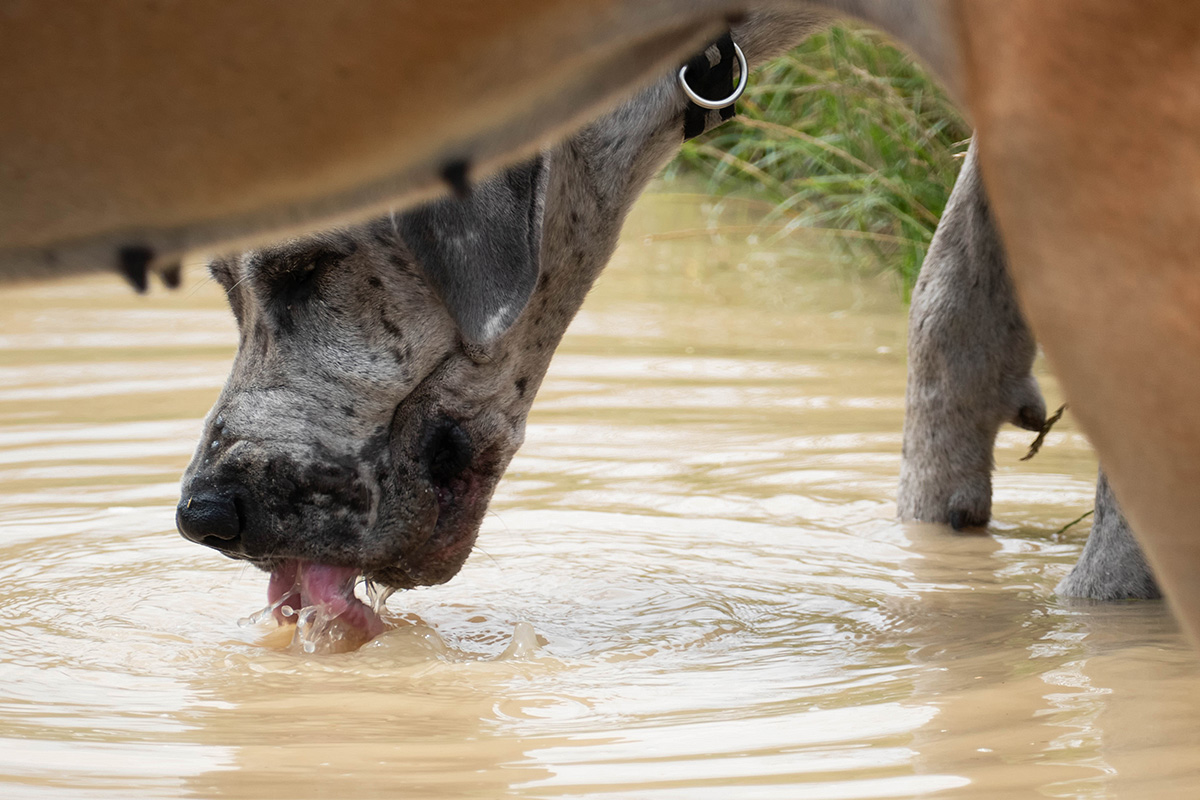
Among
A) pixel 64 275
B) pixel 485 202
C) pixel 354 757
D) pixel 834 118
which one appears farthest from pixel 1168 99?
pixel 834 118

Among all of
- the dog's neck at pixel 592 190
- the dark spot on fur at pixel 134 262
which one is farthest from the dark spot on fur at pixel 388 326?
the dark spot on fur at pixel 134 262

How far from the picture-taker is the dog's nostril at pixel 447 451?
9.70 feet

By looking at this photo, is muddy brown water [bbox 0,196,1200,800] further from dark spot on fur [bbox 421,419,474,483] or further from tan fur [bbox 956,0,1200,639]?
tan fur [bbox 956,0,1200,639]

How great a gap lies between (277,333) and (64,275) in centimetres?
114

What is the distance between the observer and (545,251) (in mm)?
2990

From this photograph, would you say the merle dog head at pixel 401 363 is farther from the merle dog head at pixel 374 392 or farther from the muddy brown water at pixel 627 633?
the muddy brown water at pixel 627 633

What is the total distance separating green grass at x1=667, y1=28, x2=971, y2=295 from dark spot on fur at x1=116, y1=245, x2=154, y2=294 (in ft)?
13.3

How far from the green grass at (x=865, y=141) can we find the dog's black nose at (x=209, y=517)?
3267 mm

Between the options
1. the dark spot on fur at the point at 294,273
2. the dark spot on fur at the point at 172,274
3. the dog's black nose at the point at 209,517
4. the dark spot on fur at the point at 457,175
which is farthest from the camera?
the dark spot on fur at the point at 294,273

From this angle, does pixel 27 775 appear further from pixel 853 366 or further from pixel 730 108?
pixel 853 366

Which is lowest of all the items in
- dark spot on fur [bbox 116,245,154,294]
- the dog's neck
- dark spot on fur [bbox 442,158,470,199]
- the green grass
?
dark spot on fur [bbox 116,245,154,294]

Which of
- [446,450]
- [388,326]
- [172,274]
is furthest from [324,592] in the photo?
[172,274]

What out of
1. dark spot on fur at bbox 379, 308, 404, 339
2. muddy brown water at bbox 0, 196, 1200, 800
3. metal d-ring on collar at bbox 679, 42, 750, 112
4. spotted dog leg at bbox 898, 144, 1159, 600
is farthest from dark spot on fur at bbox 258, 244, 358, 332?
spotted dog leg at bbox 898, 144, 1159, 600

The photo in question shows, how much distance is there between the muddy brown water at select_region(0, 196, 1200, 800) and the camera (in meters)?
2.14
